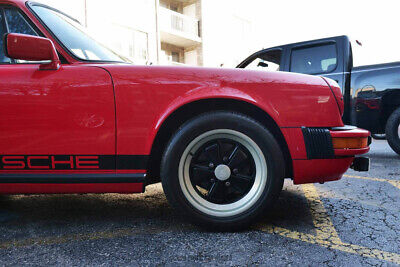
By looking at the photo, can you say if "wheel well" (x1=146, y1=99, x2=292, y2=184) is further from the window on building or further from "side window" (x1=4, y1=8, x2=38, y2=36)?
the window on building

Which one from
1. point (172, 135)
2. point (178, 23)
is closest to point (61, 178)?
point (172, 135)

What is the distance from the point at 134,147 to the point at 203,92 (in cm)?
56

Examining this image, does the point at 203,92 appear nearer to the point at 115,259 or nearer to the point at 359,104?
the point at 115,259

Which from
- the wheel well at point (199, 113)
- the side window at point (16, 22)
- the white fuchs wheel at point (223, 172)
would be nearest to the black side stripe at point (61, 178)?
the wheel well at point (199, 113)

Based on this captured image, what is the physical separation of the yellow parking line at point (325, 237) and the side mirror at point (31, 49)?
1726 millimetres

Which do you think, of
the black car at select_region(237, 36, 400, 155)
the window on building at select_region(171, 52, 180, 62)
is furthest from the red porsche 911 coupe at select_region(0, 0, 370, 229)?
the window on building at select_region(171, 52, 180, 62)

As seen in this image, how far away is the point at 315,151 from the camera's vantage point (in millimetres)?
1862

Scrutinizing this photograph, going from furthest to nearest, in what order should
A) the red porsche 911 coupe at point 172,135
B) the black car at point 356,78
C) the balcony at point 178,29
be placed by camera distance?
the balcony at point 178,29
the black car at point 356,78
the red porsche 911 coupe at point 172,135

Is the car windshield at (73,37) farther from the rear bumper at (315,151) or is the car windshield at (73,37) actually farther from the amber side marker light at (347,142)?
the amber side marker light at (347,142)

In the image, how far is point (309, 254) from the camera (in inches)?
61.7

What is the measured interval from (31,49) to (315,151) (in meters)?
1.87

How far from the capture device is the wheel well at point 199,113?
1.93 m

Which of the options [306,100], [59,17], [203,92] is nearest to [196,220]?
[203,92]

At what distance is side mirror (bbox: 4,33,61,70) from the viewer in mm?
1686
